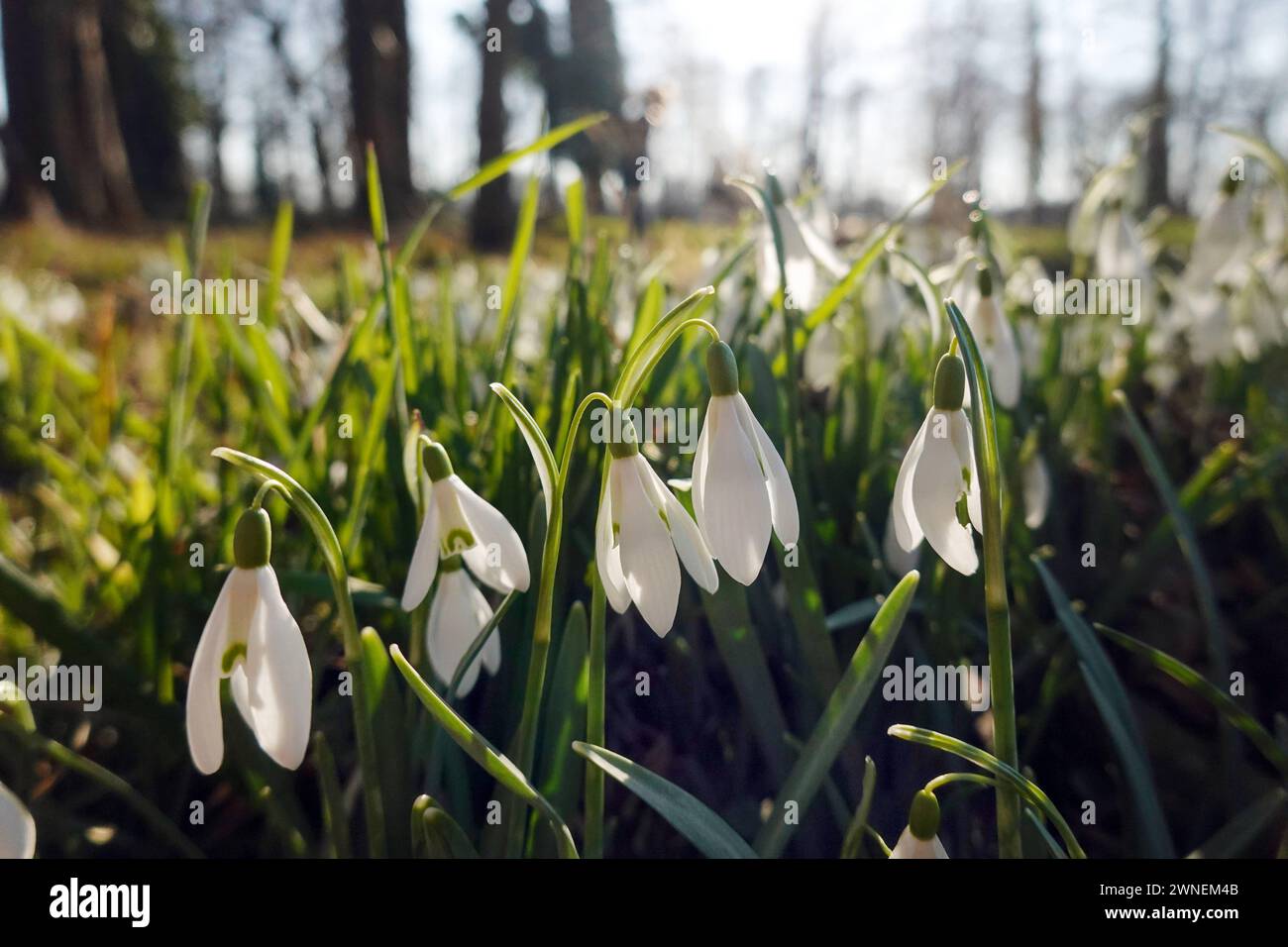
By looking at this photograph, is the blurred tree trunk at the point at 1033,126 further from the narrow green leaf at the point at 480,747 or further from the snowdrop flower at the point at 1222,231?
the narrow green leaf at the point at 480,747

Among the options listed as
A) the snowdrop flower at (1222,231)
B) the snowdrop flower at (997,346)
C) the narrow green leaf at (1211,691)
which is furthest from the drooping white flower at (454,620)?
the snowdrop flower at (1222,231)

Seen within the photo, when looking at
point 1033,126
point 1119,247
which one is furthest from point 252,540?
point 1033,126

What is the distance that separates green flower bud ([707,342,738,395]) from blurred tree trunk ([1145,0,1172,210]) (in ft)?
3.76

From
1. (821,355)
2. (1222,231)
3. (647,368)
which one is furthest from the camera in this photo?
(1222,231)

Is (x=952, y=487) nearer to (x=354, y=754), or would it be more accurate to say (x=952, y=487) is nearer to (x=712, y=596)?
(x=712, y=596)

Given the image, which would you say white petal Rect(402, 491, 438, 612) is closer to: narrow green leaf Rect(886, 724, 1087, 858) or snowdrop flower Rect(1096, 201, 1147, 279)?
narrow green leaf Rect(886, 724, 1087, 858)

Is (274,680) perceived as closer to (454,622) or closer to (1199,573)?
(454,622)

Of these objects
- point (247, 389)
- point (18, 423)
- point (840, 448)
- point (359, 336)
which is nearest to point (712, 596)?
point (840, 448)

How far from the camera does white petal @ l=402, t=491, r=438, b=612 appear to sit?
60 centimetres

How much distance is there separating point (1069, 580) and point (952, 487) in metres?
0.69

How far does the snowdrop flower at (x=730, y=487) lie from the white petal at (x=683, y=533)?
10mm

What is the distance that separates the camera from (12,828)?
0.55 m

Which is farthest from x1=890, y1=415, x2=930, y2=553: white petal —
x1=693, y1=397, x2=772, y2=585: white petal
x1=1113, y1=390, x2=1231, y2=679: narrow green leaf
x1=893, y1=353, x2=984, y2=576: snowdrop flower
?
x1=1113, y1=390, x2=1231, y2=679: narrow green leaf

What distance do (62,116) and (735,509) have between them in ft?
17.1
